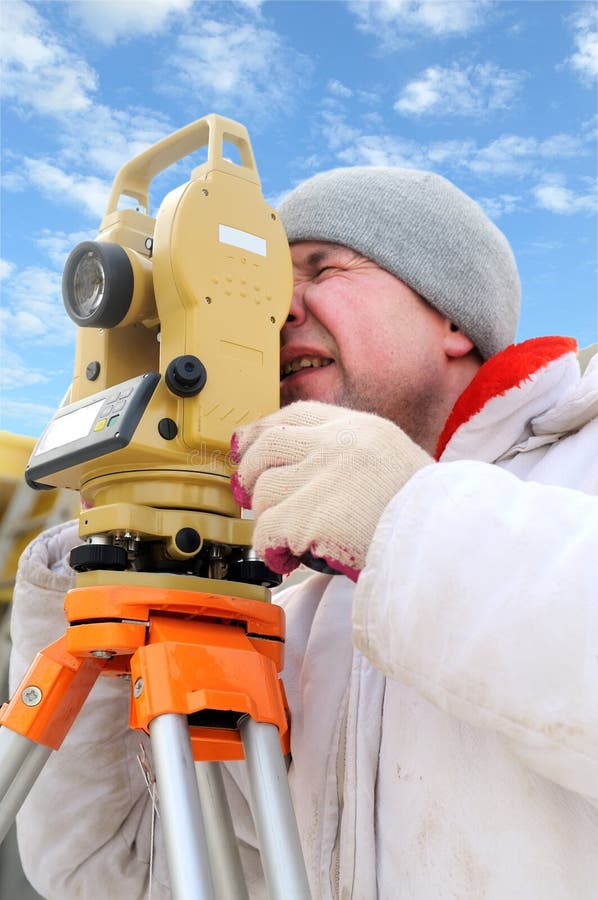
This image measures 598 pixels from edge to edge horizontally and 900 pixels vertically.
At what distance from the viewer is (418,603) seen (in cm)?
70

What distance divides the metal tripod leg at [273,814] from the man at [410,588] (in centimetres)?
18

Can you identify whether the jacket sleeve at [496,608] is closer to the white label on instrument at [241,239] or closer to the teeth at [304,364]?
the white label on instrument at [241,239]

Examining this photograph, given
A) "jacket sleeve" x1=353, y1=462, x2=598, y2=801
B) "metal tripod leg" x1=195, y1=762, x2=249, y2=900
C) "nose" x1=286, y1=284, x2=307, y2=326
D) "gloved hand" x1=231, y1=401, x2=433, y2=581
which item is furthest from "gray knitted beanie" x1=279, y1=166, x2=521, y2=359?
"metal tripod leg" x1=195, y1=762, x2=249, y2=900

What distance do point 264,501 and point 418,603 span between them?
0.68 feet

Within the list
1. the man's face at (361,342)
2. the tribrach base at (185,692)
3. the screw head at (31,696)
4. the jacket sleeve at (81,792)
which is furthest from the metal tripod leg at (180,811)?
the man's face at (361,342)

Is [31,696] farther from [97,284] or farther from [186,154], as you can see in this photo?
[186,154]

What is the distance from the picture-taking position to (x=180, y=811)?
0.75 meters

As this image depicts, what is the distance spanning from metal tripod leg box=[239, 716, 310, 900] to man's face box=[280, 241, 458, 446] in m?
0.65

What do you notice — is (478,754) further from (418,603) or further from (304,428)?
(304,428)

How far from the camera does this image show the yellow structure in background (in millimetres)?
1745

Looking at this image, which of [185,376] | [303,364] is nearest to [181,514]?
[185,376]

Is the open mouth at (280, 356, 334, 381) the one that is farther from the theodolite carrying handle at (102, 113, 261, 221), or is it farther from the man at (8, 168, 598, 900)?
the theodolite carrying handle at (102, 113, 261, 221)

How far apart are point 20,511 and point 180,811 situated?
3.95 ft

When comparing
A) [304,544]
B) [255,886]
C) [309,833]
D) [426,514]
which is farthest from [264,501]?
[255,886]
